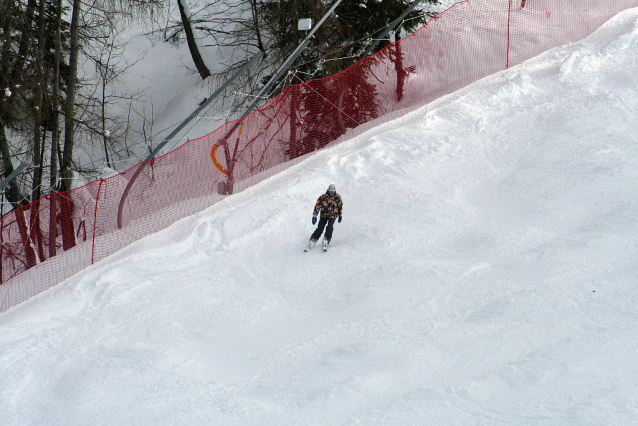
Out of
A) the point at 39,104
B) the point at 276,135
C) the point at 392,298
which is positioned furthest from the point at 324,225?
the point at 39,104

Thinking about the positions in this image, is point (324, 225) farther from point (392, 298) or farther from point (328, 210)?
point (392, 298)

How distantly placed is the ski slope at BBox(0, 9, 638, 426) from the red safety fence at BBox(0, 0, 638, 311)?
695 mm

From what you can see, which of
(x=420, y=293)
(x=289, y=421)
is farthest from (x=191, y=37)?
(x=289, y=421)

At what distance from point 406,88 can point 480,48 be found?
235cm

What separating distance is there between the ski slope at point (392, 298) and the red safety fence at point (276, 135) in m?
0.70

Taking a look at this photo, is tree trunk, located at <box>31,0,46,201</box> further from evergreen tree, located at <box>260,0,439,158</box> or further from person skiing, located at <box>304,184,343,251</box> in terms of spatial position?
person skiing, located at <box>304,184,343,251</box>

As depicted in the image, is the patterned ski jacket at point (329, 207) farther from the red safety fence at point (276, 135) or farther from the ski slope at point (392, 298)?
the red safety fence at point (276, 135)

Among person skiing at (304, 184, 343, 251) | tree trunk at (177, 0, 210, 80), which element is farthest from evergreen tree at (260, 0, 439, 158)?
tree trunk at (177, 0, 210, 80)

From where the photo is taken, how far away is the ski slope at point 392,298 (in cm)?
579

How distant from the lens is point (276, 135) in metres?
11.6

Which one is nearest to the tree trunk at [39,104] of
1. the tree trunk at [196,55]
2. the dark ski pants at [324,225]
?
the dark ski pants at [324,225]

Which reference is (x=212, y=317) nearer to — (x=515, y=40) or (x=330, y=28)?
(x=330, y=28)

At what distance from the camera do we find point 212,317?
25.3ft

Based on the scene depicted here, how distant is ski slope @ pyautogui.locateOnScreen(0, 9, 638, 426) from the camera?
19.0 ft
